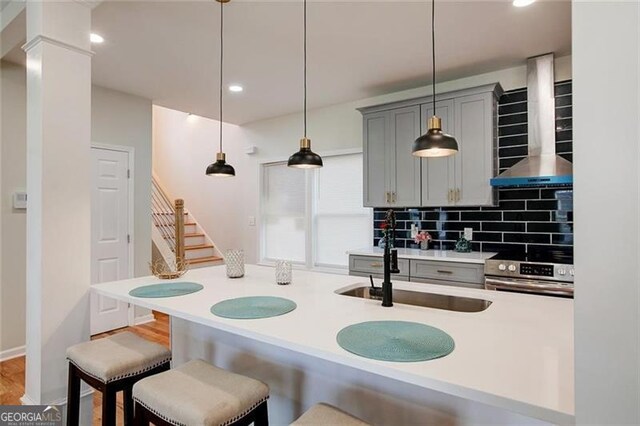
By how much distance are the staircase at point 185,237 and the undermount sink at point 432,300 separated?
355cm

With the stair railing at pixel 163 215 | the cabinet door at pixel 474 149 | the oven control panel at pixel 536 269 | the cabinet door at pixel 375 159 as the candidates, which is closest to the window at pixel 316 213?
the cabinet door at pixel 375 159

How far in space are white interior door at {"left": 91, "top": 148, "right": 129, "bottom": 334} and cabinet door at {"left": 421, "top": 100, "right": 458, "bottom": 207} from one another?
328cm

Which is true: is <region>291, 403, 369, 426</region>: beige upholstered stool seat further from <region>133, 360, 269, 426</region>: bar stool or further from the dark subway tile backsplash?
the dark subway tile backsplash

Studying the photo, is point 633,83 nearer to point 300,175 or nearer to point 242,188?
point 300,175

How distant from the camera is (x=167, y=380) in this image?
1386 millimetres

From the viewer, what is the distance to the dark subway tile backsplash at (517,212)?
305cm

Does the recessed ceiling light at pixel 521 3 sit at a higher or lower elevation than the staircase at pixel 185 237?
higher

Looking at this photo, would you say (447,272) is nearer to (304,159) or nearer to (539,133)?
(539,133)

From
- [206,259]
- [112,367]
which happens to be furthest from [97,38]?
[206,259]

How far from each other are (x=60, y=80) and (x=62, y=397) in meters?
1.75

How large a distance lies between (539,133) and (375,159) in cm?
Result: 149

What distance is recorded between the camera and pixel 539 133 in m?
3.03

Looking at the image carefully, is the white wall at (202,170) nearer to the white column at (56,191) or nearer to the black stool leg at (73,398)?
the white column at (56,191)

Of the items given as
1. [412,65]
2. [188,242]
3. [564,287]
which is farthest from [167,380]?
[188,242]
